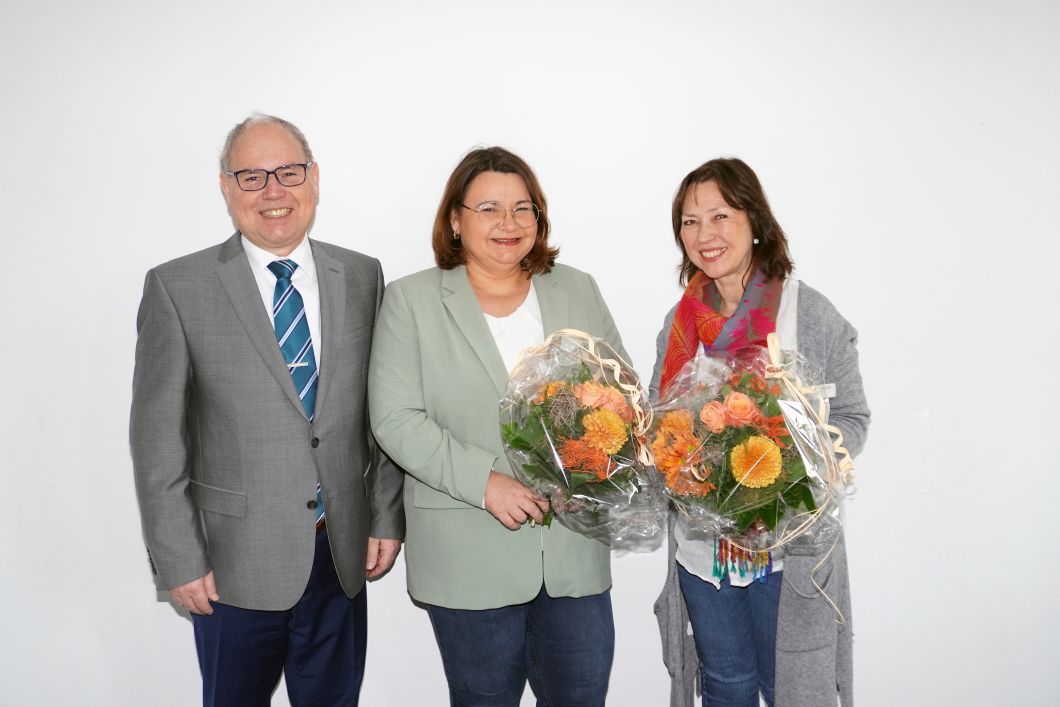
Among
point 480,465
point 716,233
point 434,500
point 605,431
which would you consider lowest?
point 434,500

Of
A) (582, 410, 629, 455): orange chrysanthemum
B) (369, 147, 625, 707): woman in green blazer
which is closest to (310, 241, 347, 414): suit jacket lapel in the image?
(369, 147, 625, 707): woman in green blazer

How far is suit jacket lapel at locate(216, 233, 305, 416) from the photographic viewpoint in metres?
1.91

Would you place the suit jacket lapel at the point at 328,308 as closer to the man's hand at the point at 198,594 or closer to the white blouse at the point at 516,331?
the white blouse at the point at 516,331

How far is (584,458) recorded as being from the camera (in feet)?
5.24

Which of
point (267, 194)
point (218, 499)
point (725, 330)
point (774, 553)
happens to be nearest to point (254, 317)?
point (267, 194)

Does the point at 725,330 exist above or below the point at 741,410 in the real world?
above

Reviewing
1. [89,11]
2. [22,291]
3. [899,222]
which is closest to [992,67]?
[899,222]

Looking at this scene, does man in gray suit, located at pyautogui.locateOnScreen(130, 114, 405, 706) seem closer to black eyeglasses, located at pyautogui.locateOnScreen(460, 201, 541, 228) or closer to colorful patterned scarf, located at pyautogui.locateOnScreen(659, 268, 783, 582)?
black eyeglasses, located at pyautogui.locateOnScreen(460, 201, 541, 228)

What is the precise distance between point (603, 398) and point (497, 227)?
0.61m

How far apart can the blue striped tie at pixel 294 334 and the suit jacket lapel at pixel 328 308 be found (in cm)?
3

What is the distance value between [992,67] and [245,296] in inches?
101

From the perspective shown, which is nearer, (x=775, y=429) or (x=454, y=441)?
(x=775, y=429)

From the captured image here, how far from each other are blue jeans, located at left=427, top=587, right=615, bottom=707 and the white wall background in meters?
0.73

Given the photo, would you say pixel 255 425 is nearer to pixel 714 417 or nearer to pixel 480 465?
pixel 480 465
